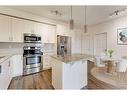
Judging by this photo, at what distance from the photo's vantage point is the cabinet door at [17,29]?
396 cm

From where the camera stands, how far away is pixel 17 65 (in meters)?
3.96

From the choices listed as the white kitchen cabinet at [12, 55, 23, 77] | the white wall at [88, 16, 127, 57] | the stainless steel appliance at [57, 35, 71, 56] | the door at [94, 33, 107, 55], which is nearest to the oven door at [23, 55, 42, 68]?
the white kitchen cabinet at [12, 55, 23, 77]

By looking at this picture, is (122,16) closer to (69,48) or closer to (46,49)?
(69,48)

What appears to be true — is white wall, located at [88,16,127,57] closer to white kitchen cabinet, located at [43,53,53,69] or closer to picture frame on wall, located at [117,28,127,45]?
picture frame on wall, located at [117,28,127,45]

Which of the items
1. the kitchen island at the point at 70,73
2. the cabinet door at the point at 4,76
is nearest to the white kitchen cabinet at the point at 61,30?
the kitchen island at the point at 70,73

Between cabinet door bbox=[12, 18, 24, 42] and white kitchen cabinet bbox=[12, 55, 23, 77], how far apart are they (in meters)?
0.59

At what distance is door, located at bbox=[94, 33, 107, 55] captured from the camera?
20.8 feet

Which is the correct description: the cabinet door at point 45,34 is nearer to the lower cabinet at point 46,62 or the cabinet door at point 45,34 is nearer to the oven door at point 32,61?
the lower cabinet at point 46,62

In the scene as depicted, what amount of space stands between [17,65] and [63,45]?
247cm

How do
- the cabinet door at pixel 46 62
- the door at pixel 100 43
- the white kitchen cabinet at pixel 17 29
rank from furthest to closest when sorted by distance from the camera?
the door at pixel 100 43 < the cabinet door at pixel 46 62 < the white kitchen cabinet at pixel 17 29

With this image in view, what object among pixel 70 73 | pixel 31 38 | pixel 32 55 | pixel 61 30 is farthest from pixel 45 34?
Result: pixel 70 73
